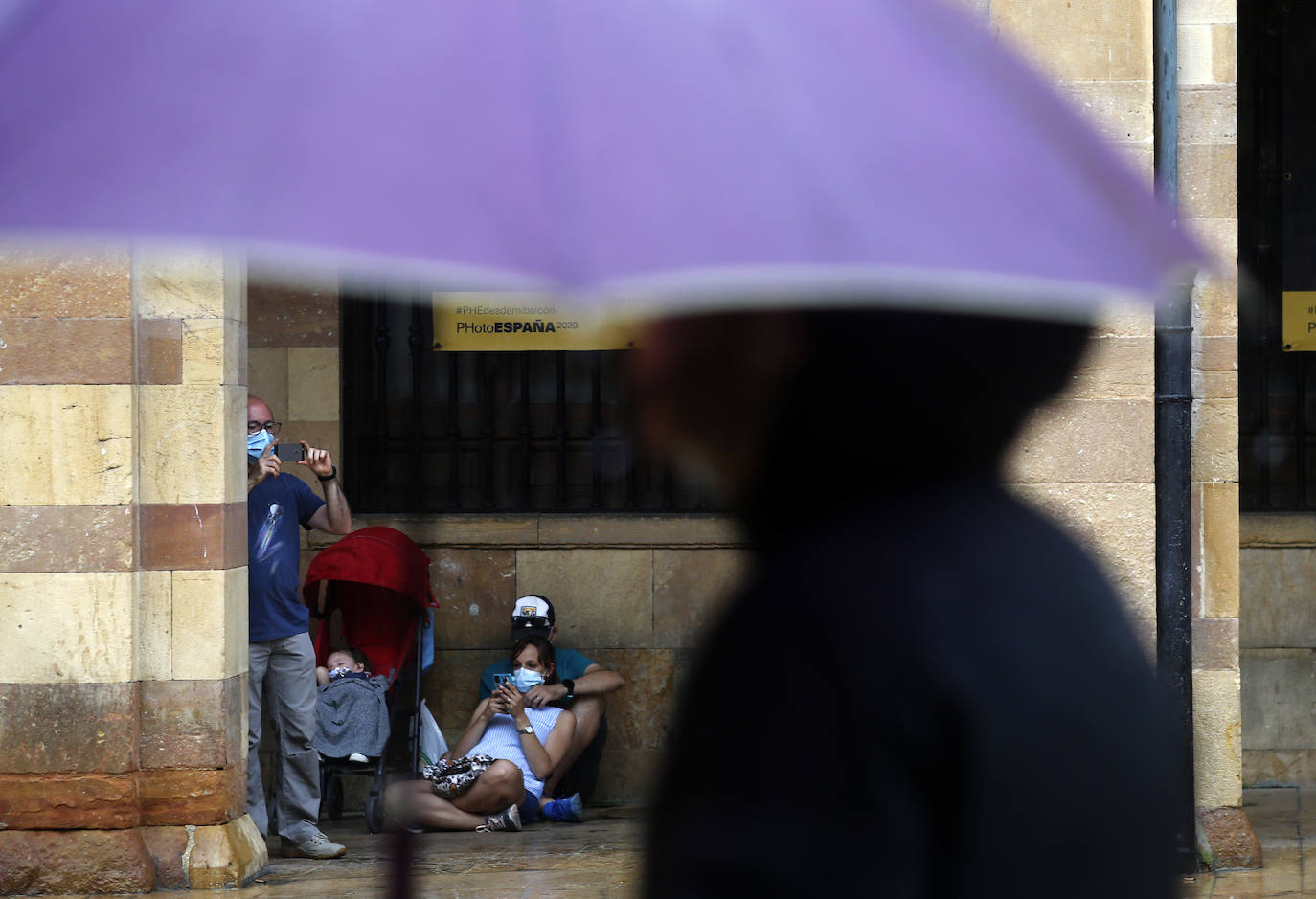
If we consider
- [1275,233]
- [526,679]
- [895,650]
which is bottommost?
[526,679]

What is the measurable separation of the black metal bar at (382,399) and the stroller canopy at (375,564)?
1.25 feet

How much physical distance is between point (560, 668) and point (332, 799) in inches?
51.7

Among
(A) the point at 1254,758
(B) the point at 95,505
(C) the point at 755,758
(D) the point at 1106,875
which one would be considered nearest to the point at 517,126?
(C) the point at 755,758

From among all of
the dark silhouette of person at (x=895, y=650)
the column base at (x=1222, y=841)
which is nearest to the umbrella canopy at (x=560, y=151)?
the dark silhouette of person at (x=895, y=650)

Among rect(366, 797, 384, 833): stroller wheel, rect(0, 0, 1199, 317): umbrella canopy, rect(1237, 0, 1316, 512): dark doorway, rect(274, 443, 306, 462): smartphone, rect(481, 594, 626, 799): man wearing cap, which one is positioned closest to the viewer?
rect(0, 0, 1199, 317): umbrella canopy

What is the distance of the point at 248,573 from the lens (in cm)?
709

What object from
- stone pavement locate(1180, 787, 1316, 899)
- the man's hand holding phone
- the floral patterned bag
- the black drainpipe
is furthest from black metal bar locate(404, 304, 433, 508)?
stone pavement locate(1180, 787, 1316, 899)

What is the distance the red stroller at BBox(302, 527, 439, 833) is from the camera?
7.80 metres

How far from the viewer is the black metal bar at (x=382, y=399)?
27.6ft

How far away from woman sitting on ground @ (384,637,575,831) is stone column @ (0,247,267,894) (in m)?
1.66

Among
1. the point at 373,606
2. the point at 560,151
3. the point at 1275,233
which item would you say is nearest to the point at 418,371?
the point at 373,606

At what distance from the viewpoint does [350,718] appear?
25.4 feet

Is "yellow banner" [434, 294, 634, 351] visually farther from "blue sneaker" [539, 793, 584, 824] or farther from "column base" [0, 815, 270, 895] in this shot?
"column base" [0, 815, 270, 895]

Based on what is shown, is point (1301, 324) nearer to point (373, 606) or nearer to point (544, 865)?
point (544, 865)
